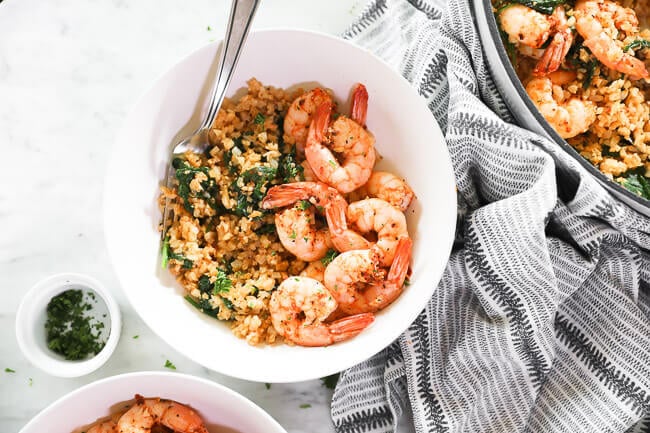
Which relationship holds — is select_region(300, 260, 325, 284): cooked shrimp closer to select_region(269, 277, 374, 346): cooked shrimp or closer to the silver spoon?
select_region(269, 277, 374, 346): cooked shrimp

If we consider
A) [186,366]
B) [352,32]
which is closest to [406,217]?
[352,32]

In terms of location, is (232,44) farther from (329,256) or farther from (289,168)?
(329,256)

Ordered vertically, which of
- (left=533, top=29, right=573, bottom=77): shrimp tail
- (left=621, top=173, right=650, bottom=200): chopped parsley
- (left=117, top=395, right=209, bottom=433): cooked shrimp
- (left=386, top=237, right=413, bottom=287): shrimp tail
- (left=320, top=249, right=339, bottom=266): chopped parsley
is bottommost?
(left=117, top=395, right=209, bottom=433): cooked shrimp

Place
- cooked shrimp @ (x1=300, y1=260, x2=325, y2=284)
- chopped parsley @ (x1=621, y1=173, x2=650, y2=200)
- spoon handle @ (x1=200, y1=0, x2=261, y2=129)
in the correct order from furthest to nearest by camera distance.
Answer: chopped parsley @ (x1=621, y1=173, x2=650, y2=200)
cooked shrimp @ (x1=300, y1=260, x2=325, y2=284)
spoon handle @ (x1=200, y1=0, x2=261, y2=129)

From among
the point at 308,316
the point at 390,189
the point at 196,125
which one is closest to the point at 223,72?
the point at 196,125

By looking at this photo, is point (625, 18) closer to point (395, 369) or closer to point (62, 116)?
point (395, 369)

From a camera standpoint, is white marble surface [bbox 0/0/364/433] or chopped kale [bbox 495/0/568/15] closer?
chopped kale [bbox 495/0/568/15]

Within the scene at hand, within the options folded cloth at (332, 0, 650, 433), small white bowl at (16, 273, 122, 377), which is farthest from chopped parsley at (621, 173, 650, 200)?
small white bowl at (16, 273, 122, 377)
